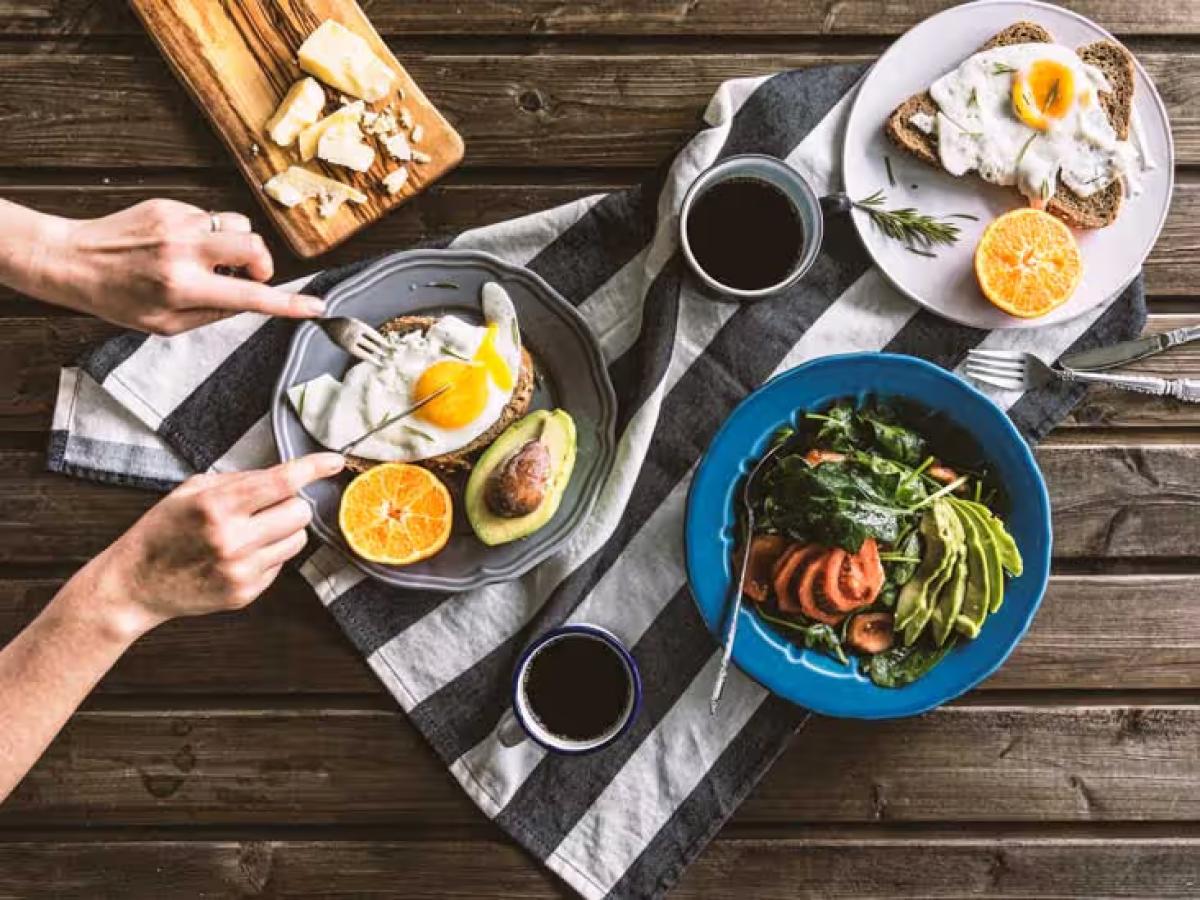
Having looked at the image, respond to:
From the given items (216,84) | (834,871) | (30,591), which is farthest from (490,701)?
(216,84)

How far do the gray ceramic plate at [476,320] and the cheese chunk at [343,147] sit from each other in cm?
20

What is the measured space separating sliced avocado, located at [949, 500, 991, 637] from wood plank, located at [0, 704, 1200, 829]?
0.35m

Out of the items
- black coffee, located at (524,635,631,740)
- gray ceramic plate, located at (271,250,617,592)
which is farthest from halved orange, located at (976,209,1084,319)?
black coffee, located at (524,635,631,740)

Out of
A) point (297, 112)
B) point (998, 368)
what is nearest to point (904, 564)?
point (998, 368)

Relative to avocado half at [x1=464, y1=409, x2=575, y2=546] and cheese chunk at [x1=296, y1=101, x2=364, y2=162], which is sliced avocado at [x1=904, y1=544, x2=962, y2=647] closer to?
avocado half at [x1=464, y1=409, x2=575, y2=546]

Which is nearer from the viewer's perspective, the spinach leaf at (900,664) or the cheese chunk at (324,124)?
the spinach leaf at (900,664)

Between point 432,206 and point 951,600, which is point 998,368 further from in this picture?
point 432,206

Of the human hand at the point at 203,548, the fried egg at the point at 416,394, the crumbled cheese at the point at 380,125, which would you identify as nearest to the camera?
the human hand at the point at 203,548

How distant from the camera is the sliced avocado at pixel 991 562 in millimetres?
1777

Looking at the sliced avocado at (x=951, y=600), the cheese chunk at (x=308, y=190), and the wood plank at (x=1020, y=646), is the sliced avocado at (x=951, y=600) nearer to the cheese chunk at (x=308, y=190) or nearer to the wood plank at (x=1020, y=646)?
the wood plank at (x=1020, y=646)

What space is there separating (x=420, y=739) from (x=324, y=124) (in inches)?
45.0

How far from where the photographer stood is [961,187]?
1943mm

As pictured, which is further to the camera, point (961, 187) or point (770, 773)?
point (770, 773)

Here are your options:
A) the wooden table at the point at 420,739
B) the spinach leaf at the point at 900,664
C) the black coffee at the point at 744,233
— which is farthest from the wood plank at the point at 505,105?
the spinach leaf at the point at 900,664
